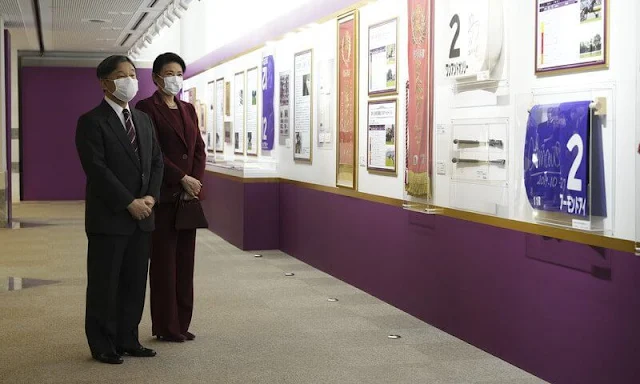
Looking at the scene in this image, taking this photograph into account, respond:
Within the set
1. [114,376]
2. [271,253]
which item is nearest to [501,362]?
[114,376]

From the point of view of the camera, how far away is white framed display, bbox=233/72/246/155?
1394 cm

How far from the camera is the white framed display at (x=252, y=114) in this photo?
42.5 ft

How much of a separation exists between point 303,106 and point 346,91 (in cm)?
172

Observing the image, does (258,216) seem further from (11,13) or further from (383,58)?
(11,13)

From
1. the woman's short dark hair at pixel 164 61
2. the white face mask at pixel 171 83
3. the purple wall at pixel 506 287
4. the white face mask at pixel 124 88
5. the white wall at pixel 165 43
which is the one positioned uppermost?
→ the white wall at pixel 165 43

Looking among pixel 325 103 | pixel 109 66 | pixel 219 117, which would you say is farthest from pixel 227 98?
pixel 109 66

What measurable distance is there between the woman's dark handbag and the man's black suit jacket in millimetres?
460

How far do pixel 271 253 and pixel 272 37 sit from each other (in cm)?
259

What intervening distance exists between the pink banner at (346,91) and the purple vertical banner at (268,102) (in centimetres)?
286

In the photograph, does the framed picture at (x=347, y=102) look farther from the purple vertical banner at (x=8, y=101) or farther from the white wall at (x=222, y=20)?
the purple vertical banner at (x=8, y=101)

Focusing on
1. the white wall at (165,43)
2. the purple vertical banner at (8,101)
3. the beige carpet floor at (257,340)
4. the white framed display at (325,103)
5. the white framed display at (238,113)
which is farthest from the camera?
the white wall at (165,43)

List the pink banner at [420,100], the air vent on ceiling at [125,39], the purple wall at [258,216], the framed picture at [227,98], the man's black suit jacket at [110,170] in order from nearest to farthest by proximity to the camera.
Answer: the man's black suit jacket at [110,170] < the pink banner at [420,100] < the purple wall at [258,216] < the framed picture at [227,98] < the air vent on ceiling at [125,39]

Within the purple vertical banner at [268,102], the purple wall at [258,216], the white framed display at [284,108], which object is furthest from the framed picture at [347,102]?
the purple vertical banner at [268,102]

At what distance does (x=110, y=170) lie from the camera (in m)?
5.68
